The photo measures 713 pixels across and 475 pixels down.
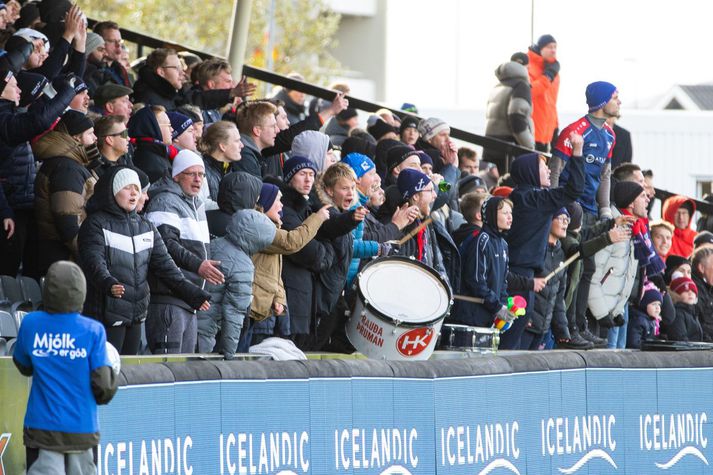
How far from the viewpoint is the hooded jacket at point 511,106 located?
18.4 meters

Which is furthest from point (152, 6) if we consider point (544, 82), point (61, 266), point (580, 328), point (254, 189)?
A: point (61, 266)

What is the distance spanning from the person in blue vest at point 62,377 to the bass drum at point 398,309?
3.78 meters

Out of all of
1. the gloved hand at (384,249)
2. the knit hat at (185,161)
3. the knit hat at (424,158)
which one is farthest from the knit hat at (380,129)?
the knit hat at (185,161)

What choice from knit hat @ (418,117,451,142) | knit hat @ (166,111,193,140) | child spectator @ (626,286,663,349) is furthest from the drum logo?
child spectator @ (626,286,663,349)

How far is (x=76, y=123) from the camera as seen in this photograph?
10.8m

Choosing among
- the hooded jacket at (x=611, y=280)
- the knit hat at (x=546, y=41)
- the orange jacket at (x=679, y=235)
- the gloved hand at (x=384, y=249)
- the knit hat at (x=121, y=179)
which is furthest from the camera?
the knit hat at (x=546, y=41)

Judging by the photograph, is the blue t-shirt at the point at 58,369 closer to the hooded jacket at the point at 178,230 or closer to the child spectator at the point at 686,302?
the hooded jacket at the point at 178,230

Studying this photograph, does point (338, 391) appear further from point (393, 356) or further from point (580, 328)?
point (580, 328)

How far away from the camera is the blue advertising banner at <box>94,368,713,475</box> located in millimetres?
8602

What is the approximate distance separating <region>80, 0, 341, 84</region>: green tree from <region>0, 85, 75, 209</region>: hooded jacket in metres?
40.5

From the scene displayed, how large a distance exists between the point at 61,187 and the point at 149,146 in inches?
42.1

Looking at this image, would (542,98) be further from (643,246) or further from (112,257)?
(112,257)

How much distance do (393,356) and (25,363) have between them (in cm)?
406

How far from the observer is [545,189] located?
14180 mm
